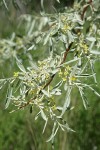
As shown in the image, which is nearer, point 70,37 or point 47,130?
point 70,37

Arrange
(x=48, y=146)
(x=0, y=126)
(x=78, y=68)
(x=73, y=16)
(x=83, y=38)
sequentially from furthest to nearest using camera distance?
(x=0, y=126), (x=48, y=146), (x=73, y=16), (x=83, y=38), (x=78, y=68)

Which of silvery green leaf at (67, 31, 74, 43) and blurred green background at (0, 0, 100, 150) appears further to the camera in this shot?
blurred green background at (0, 0, 100, 150)

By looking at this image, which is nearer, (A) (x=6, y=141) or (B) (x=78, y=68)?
(B) (x=78, y=68)

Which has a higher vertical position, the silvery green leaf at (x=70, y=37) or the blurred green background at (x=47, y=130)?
the silvery green leaf at (x=70, y=37)

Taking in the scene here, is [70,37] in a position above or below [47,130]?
above

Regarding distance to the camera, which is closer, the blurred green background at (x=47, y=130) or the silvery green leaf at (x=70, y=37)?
the silvery green leaf at (x=70, y=37)

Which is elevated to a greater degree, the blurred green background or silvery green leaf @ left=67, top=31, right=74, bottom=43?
silvery green leaf @ left=67, top=31, right=74, bottom=43

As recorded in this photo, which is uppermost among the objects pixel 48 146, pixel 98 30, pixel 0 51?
pixel 0 51

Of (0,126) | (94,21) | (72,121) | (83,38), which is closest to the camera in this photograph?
(83,38)

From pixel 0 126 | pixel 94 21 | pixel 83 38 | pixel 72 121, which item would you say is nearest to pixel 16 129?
pixel 0 126

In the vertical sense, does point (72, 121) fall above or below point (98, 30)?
below

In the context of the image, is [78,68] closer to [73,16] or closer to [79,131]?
[73,16]
